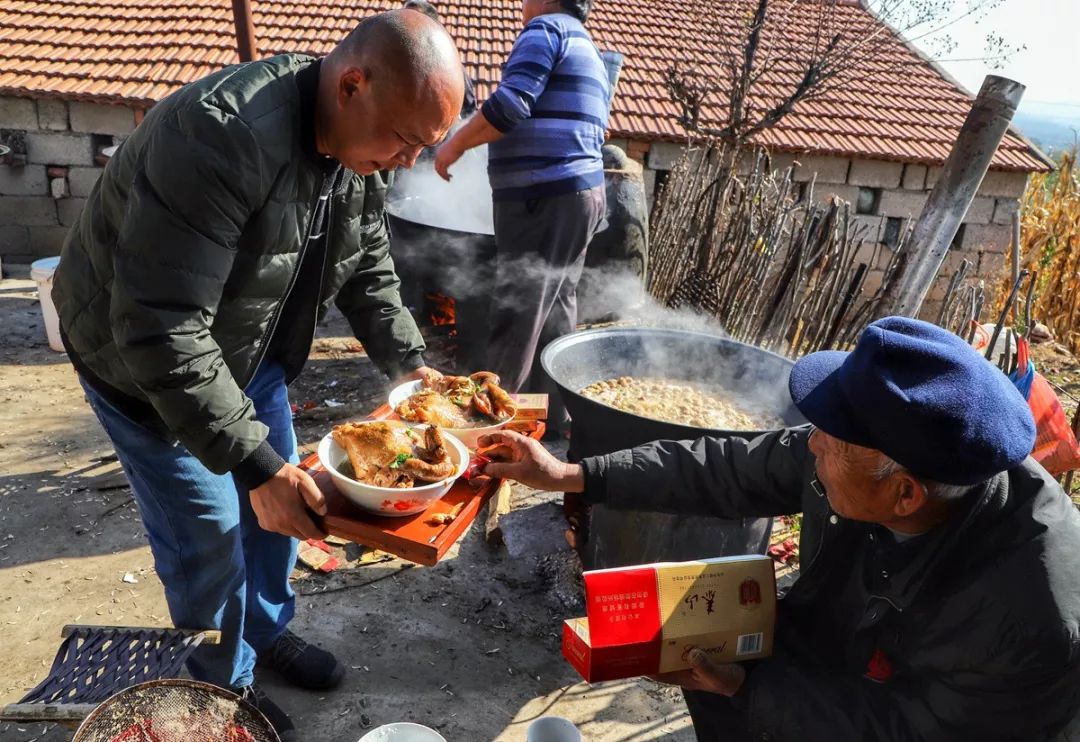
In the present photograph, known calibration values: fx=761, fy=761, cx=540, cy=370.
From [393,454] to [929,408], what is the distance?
4.79 ft

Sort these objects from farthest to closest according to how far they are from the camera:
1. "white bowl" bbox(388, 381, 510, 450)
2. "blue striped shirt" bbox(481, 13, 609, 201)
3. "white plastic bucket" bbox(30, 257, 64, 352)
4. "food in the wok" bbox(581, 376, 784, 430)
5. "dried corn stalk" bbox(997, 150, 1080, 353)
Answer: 1. "dried corn stalk" bbox(997, 150, 1080, 353)
2. "white plastic bucket" bbox(30, 257, 64, 352)
3. "blue striped shirt" bbox(481, 13, 609, 201)
4. "food in the wok" bbox(581, 376, 784, 430)
5. "white bowl" bbox(388, 381, 510, 450)

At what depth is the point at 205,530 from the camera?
2.34m

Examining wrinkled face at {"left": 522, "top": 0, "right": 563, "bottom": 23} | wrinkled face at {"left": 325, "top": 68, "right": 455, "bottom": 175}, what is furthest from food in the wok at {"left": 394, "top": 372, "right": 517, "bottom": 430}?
wrinkled face at {"left": 522, "top": 0, "right": 563, "bottom": 23}

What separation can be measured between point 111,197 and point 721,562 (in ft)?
6.54

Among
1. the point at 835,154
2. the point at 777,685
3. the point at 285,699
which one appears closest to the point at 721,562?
the point at 777,685

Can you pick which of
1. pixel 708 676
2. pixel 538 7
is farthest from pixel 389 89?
pixel 538 7

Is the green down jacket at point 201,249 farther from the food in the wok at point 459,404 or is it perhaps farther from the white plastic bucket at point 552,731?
the white plastic bucket at point 552,731

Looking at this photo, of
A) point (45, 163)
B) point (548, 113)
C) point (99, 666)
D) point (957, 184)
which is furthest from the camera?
point (45, 163)

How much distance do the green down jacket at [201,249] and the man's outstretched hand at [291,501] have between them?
68 millimetres

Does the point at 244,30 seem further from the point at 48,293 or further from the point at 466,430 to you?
the point at 466,430

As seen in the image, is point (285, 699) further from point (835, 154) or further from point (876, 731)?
point (835, 154)

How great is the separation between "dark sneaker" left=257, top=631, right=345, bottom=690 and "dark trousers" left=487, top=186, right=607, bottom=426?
235 cm

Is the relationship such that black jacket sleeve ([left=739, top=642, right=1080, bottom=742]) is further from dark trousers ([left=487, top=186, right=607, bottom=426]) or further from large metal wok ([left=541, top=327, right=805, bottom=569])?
dark trousers ([left=487, top=186, right=607, bottom=426])

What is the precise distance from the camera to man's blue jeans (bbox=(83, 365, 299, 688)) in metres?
2.26
